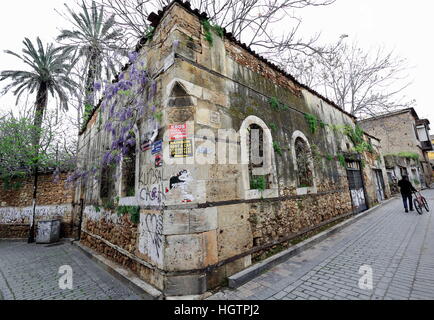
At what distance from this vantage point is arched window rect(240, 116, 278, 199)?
14.5ft

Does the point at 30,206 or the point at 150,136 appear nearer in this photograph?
the point at 150,136

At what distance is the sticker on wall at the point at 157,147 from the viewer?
143 inches

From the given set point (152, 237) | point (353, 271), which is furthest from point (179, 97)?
point (353, 271)

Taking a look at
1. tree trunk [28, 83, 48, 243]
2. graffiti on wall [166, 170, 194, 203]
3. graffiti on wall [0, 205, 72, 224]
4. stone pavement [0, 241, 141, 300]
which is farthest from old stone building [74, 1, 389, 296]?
tree trunk [28, 83, 48, 243]

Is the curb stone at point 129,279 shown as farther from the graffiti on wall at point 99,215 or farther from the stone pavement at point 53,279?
the graffiti on wall at point 99,215

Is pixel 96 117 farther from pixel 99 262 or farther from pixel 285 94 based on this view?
pixel 285 94

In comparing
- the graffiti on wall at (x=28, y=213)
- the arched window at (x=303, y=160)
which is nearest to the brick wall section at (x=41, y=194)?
the graffiti on wall at (x=28, y=213)

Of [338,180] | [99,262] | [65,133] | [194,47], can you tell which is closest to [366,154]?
[338,180]

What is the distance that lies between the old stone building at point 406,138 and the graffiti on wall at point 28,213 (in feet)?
86.2

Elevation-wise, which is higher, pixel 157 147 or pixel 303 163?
pixel 157 147

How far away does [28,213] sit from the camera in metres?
10.2

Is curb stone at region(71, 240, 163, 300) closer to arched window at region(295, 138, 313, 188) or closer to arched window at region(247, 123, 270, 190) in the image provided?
arched window at region(247, 123, 270, 190)

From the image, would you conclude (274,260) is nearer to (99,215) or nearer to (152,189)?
(152,189)

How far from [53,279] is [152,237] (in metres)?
3.26
